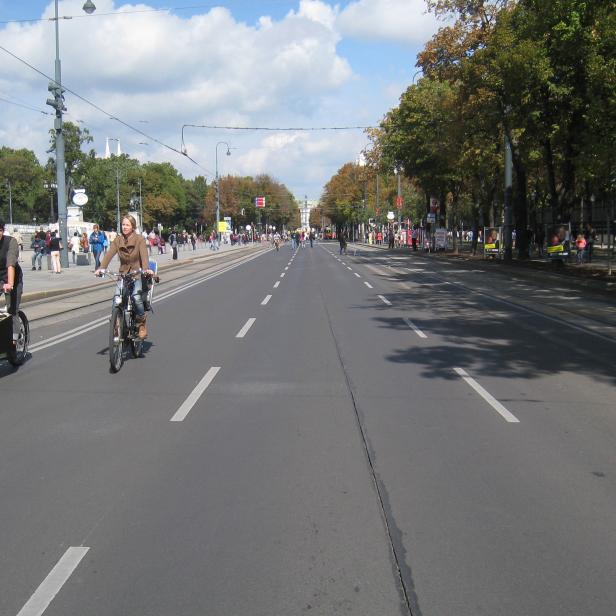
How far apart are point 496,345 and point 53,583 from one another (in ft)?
28.1

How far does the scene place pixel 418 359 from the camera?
9812mm

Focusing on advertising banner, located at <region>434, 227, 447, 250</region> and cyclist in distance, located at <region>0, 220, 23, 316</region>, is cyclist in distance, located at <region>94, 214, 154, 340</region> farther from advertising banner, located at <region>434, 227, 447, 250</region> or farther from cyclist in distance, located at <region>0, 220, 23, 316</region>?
advertising banner, located at <region>434, 227, 447, 250</region>

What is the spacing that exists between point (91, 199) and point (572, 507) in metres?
114

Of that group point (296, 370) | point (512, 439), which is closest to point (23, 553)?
point (512, 439)

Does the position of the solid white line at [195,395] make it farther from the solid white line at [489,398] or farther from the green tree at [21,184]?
the green tree at [21,184]

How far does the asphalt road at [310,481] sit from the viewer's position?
348cm

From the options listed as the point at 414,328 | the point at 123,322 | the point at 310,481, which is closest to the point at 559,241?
the point at 414,328

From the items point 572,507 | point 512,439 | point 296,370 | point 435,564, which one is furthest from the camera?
point 296,370

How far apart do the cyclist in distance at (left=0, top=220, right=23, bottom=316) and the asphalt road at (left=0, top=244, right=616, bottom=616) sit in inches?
35.8

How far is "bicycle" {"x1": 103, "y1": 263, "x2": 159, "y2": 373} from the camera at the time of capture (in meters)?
8.79

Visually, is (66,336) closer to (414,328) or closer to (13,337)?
(13,337)

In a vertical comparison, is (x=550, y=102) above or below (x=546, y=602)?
above

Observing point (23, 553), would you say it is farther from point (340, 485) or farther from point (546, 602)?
point (546, 602)

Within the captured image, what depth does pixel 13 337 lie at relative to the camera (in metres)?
8.85
